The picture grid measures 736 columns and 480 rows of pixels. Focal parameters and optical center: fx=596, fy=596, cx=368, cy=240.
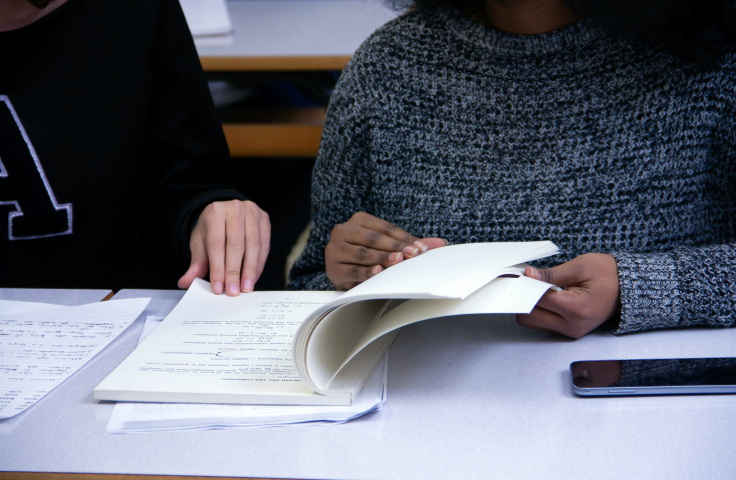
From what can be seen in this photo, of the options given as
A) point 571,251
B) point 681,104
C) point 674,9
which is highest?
point 674,9

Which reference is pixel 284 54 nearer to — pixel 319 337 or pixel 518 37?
pixel 518 37

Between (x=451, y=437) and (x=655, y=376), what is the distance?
0.19m

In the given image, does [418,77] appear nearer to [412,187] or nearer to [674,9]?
[412,187]

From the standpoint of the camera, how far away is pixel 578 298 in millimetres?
584

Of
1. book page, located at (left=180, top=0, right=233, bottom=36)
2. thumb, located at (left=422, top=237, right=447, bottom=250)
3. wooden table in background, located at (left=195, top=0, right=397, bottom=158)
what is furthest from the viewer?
book page, located at (left=180, top=0, right=233, bottom=36)

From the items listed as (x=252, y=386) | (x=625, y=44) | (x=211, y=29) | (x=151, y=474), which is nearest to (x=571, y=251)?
(x=625, y=44)

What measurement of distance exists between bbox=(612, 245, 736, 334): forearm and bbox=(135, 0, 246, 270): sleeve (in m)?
0.63

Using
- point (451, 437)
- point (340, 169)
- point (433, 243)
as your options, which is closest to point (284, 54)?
point (340, 169)

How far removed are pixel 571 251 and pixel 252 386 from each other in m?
0.47

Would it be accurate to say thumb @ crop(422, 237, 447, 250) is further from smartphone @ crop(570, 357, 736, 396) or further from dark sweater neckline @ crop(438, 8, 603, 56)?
dark sweater neckline @ crop(438, 8, 603, 56)

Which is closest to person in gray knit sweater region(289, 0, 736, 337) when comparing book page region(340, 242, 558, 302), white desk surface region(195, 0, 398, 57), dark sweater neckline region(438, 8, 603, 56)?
dark sweater neckline region(438, 8, 603, 56)

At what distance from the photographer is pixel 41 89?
89 cm

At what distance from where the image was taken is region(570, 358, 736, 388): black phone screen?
506mm

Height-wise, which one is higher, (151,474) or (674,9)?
(674,9)
